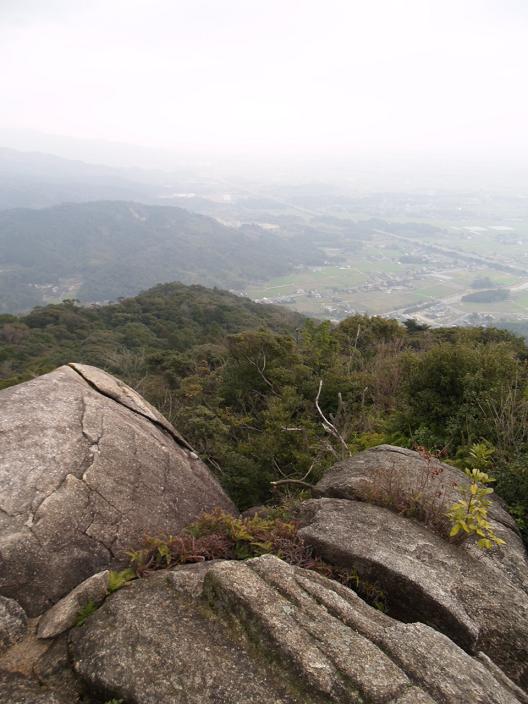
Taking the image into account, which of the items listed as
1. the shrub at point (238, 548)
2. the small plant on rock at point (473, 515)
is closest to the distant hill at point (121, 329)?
the shrub at point (238, 548)

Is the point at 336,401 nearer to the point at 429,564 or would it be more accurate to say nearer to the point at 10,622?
the point at 429,564

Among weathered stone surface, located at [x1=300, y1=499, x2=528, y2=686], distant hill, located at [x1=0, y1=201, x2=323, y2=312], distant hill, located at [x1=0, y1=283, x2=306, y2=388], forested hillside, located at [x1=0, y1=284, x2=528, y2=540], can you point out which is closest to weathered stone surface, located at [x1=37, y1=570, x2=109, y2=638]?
weathered stone surface, located at [x1=300, y1=499, x2=528, y2=686]

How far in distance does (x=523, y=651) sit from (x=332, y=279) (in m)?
142

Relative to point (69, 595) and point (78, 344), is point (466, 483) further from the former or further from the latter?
point (78, 344)

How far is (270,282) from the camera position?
507 ft

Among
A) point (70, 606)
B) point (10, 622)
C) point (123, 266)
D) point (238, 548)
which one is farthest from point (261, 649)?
point (123, 266)

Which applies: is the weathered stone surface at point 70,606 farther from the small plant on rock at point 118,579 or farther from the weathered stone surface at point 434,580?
the weathered stone surface at point 434,580

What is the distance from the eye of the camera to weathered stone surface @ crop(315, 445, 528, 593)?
171 inches

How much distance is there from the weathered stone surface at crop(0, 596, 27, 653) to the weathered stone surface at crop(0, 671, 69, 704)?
1.02ft

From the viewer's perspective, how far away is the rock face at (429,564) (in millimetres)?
3570

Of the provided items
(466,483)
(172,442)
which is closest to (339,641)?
(466,483)

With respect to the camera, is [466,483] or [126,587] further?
[466,483]

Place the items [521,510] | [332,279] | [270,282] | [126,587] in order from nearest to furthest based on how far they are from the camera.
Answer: [126,587], [521,510], [332,279], [270,282]

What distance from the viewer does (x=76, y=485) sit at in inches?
176
